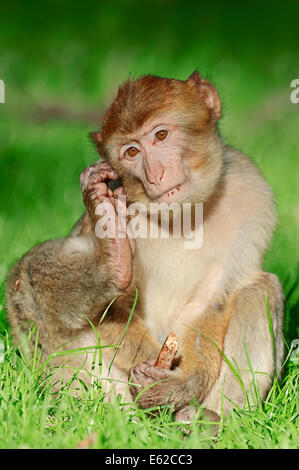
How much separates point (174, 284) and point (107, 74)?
305 inches

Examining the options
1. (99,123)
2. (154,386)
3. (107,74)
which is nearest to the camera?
(154,386)

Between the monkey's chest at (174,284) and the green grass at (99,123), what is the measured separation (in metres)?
0.50

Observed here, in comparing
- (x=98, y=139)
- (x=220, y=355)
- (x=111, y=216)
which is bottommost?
(x=220, y=355)

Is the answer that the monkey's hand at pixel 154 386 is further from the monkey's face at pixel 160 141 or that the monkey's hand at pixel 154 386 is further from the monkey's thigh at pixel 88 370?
the monkey's face at pixel 160 141

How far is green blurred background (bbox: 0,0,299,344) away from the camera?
7.86 m

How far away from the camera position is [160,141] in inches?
141

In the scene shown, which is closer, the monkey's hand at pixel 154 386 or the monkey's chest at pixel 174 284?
the monkey's hand at pixel 154 386

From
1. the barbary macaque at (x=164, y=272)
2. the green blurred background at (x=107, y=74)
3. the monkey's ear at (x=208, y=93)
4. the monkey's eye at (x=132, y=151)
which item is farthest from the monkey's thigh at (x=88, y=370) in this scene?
the green blurred background at (x=107, y=74)

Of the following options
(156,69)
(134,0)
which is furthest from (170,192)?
(134,0)

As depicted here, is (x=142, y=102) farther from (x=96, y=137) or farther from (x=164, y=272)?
(x=164, y=272)

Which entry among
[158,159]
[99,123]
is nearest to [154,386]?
[158,159]

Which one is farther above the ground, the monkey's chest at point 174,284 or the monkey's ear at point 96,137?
the monkey's ear at point 96,137

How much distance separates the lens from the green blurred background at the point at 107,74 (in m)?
7.86

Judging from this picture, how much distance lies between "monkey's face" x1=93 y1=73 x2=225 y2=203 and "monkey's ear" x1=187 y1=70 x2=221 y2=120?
0.06 meters
